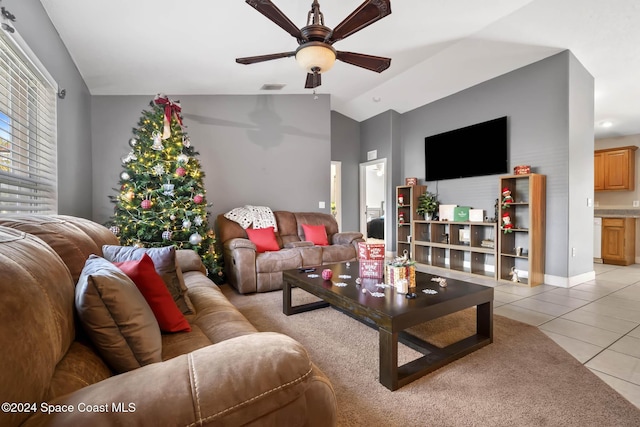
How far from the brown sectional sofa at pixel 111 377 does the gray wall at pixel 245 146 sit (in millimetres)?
3778

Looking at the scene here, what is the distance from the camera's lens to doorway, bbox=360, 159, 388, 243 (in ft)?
22.1

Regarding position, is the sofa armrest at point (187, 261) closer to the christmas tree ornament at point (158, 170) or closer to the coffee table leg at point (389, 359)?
the christmas tree ornament at point (158, 170)

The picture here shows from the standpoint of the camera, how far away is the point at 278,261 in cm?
360

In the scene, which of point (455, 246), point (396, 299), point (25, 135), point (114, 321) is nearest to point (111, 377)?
point (114, 321)

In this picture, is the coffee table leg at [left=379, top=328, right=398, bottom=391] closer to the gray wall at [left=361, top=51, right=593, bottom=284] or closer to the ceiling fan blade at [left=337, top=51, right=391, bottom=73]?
the ceiling fan blade at [left=337, top=51, right=391, bottom=73]

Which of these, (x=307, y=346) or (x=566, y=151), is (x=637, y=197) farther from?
(x=307, y=346)

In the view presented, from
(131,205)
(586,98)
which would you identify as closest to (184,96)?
(131,205)

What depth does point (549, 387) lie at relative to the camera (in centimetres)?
165

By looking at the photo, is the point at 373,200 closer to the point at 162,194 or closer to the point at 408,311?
the point at 162,194

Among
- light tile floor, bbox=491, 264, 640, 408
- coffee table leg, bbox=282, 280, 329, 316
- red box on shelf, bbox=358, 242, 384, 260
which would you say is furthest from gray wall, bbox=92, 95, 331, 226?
light tile floor, bbox=491, 264, 640, 408

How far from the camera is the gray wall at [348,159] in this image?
6629 millimetres

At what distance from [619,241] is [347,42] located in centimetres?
572

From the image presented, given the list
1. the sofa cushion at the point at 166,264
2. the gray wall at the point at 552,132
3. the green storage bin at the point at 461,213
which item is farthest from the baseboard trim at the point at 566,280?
the sofa cushion at the point at 166,264

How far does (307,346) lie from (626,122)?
6.87 m
